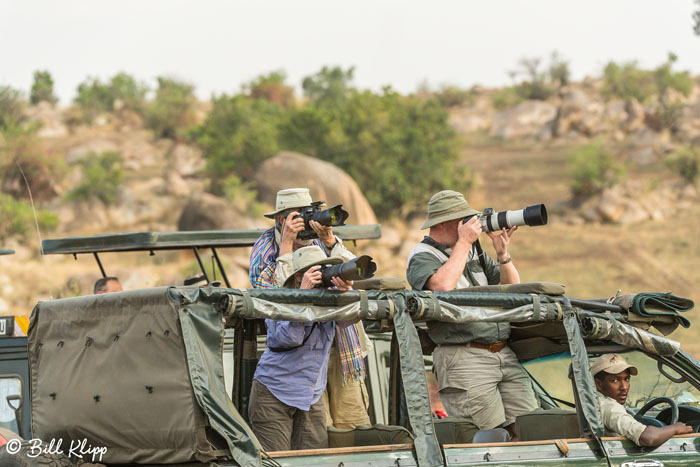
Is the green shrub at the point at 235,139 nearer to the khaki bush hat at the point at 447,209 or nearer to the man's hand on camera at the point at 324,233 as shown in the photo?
the khaki bush hat at the point at 447,209

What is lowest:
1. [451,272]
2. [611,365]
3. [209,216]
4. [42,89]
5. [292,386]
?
[611,365]

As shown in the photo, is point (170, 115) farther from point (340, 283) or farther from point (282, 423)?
point (340, 283)

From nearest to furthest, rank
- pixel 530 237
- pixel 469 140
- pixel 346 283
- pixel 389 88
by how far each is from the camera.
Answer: pixel 346 283, pixel 530 237, pixel 389 88, pixel 469 140

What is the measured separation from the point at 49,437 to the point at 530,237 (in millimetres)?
25763

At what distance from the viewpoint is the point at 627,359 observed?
5098mm

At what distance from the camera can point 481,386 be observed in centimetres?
483

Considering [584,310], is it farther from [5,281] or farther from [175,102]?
[175,102]

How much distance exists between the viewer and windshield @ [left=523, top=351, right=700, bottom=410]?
5004 millimetres

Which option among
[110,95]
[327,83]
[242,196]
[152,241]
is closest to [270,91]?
[327,83]

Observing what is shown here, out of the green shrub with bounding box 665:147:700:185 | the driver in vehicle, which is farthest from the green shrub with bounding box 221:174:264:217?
the driver in vehicle

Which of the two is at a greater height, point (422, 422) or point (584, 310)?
point (584, 310)

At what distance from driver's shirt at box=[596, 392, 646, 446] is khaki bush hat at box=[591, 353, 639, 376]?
16 cm

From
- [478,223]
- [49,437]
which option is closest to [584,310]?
[478,223]

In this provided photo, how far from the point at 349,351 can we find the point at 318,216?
2.52 feet
